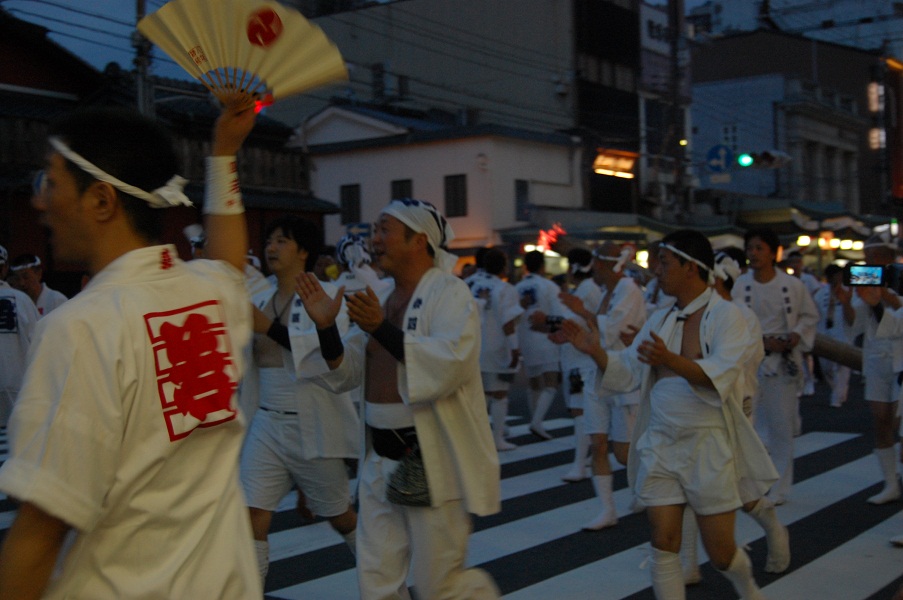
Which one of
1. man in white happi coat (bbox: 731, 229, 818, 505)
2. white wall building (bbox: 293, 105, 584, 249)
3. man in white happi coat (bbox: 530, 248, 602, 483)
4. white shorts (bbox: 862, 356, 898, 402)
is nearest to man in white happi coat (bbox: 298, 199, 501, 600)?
man in white happi coat (bbox: 530, 248, 602, 483)

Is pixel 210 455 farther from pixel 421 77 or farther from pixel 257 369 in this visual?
pixel 421 77

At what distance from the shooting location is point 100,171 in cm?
212

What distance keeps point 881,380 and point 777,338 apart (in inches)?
34.5

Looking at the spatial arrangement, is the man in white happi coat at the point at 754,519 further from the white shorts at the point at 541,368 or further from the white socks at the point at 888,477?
the white shorts at the point at 541,368

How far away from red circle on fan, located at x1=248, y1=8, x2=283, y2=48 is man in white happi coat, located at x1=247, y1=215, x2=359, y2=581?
2.51 m

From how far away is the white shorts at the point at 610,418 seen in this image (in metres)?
7.62

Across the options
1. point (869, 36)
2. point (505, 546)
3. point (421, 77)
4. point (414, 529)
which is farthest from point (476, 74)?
point (414, 529)

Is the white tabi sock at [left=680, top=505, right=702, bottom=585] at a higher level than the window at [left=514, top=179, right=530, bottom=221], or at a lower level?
lower

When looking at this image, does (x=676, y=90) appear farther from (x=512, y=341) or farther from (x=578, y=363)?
(x=578, y=363)

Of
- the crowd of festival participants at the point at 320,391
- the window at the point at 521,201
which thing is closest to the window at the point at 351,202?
the window at the point at 521,201

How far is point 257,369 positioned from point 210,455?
130 inches

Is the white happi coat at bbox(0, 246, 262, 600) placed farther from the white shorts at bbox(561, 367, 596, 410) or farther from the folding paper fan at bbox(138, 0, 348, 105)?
the white shorts at bbox(561, 367, 596, 410)

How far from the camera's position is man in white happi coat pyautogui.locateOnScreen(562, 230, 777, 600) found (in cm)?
475

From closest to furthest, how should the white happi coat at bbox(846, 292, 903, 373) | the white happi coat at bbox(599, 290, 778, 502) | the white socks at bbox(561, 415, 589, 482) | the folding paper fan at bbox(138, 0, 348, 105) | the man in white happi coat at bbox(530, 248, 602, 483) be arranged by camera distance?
the folding paper fan at bbox(138, 0, 348, 105) → the white happi coat at bbox(599, 290, 778, 502) → the white happi coat at bbox(846, 292, 903, 373) → the man in white happi coat at bbox(530, 248, 602, 483) → the white socks at bbox(561, 415, 589, 482)
